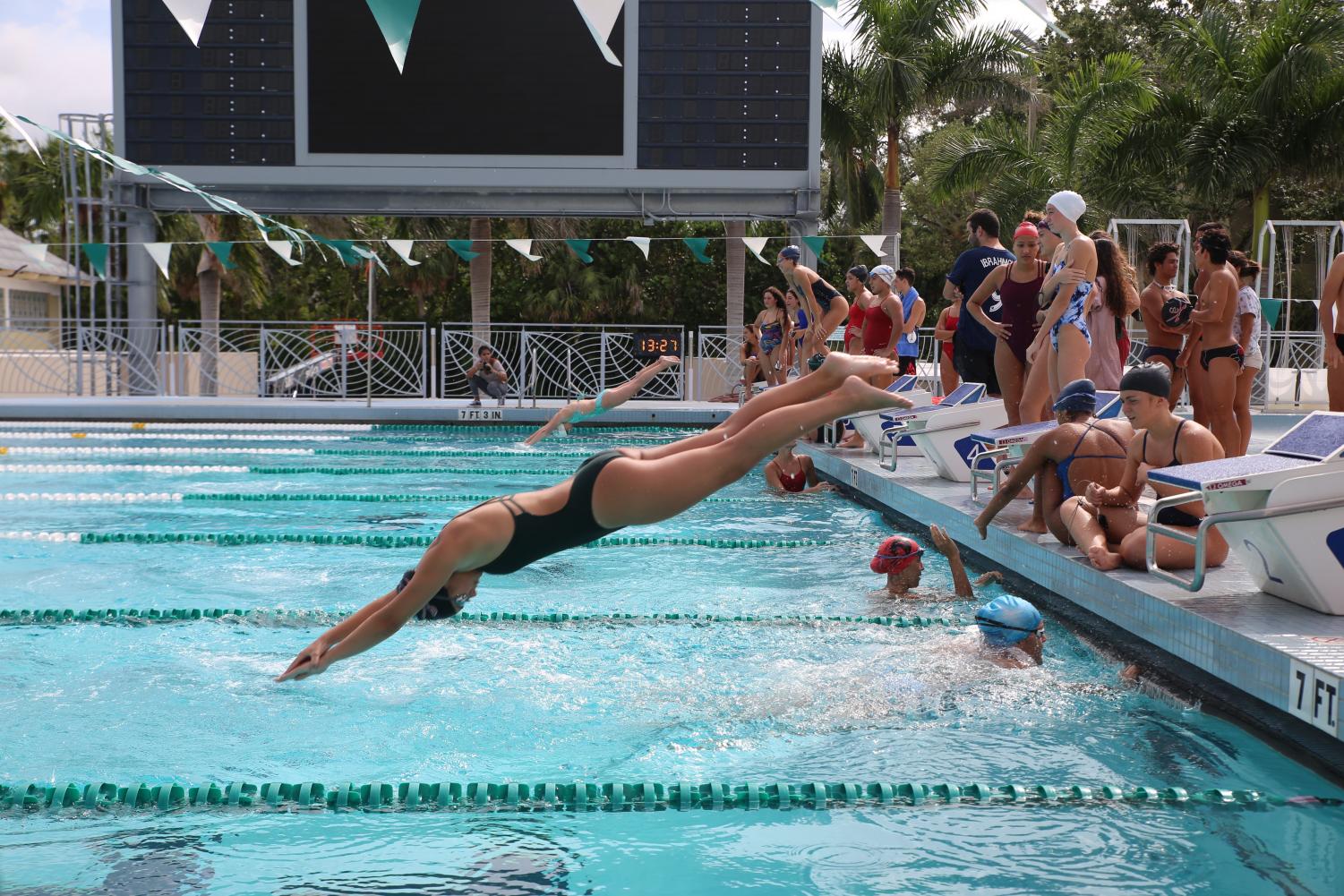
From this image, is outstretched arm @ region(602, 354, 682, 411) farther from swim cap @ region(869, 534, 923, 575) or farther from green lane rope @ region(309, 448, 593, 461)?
green lane rope @ region(309, 448, 593, 461)

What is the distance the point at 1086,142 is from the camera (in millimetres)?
20281

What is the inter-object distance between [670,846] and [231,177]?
14.0m

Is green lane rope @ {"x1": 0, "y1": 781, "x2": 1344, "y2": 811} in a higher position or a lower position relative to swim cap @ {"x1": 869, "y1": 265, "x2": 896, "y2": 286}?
lower

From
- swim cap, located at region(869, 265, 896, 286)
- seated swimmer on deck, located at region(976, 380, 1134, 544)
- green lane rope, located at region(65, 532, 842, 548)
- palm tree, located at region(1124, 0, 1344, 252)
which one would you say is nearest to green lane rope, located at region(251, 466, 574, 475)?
green lane rope, located at region(65, 532, 842, 548)

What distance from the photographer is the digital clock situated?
1716cm

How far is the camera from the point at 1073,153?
20.8 meters

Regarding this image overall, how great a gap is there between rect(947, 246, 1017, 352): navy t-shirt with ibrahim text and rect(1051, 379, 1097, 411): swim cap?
7.76 feet

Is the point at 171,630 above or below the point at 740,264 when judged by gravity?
below

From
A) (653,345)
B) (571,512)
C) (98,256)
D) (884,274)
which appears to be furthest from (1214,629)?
(98,256)

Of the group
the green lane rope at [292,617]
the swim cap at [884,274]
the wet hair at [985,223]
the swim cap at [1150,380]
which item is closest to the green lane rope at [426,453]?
the swim cap at [884,274]

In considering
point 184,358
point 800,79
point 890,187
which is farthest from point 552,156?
point 890,187

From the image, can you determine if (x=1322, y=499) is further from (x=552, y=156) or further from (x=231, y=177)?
(x=231, y=177)

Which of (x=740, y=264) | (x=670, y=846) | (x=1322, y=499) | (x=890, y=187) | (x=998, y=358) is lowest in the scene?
(x=670, y=846)

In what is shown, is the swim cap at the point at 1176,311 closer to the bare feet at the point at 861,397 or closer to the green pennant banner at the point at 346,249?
the bare feet at the point at 861,397
